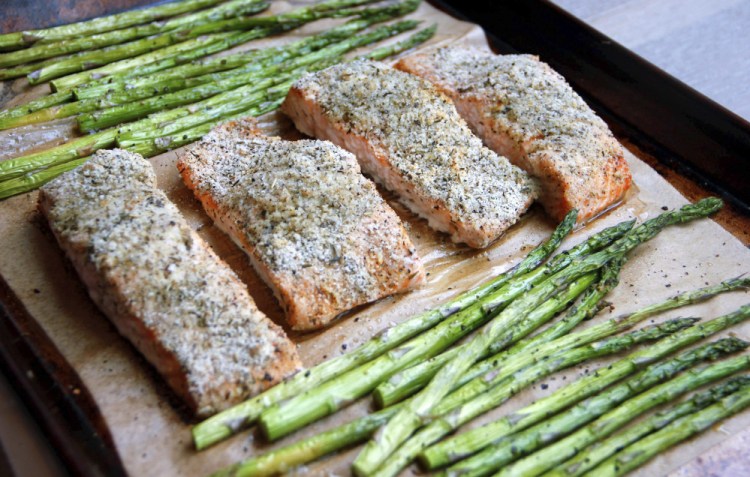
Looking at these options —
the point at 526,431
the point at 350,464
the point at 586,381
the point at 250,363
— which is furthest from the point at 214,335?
the point at 586,381

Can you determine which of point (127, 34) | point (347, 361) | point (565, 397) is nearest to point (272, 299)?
point (347, 361)


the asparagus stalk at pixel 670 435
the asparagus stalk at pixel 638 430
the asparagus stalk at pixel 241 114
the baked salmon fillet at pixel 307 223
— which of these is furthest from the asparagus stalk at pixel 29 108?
the asparagus stalk at pixel 670 435

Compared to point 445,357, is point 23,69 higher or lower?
higher

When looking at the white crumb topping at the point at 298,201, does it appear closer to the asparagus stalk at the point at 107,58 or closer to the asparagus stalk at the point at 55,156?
the asparagus stalk at the point at 55,156

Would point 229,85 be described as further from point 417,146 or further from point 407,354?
point 407,354

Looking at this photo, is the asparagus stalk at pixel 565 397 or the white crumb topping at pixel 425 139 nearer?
the asparagus stalk at pixel 565 397

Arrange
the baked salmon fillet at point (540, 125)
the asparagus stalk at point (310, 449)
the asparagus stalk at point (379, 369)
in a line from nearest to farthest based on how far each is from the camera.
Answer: the asparagus stalk at point (310, 449), the asparagus stalk at point (379, 369), the baked salmon fillet at point (540, 125)
